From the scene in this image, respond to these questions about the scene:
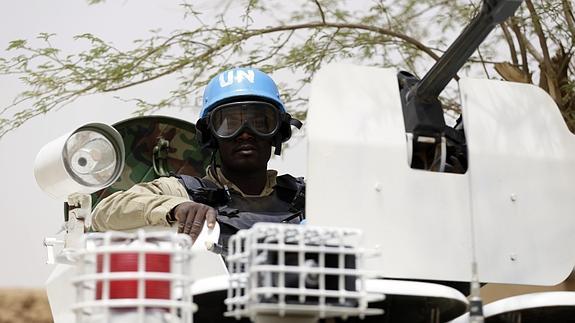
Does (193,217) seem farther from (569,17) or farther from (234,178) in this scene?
(569,17)

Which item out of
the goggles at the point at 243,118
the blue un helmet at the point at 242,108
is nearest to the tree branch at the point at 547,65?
the blue un helmet at the point at 242,108

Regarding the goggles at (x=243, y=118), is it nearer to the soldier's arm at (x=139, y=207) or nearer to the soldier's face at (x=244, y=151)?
the soldier's face at (x=244, y=151)

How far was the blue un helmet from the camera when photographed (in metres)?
3.15

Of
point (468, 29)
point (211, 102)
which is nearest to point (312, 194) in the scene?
point (468, 29)

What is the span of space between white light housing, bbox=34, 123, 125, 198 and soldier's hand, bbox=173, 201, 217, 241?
0.21m

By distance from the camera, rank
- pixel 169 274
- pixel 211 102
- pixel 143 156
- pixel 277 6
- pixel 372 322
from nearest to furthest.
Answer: pixel 169 274, pixel 372 322, pixel 211 102, pixel 143 156, pixel 277 6

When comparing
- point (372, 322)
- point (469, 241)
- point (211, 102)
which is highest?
point (211, 102)

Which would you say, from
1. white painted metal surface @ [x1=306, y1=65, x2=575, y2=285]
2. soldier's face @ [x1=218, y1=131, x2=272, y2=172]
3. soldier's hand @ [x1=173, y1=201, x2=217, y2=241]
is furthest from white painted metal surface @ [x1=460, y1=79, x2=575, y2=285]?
soldier's face @ [x1=218, y1=131, x2=272, y2=172]

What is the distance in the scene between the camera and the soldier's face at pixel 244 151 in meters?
3.25

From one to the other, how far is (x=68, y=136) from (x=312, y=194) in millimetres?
730

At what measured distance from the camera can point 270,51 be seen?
4660mm

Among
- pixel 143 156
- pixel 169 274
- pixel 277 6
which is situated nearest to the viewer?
pixel 169 274

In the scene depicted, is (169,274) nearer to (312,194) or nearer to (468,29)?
(312,194)

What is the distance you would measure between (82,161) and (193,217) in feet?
1.08
